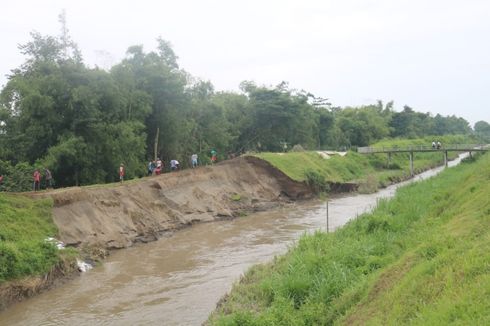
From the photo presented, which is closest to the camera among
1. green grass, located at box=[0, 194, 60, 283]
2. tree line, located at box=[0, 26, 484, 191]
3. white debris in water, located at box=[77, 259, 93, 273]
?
green grass, located at box=[0, 194, 60, 283]

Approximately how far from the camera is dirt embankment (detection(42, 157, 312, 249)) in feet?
78.3

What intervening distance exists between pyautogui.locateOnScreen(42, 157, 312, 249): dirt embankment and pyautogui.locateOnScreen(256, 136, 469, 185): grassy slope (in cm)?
199

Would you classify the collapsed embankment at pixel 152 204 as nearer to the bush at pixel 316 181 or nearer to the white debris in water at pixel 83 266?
the white debris in water at pixel 83 266

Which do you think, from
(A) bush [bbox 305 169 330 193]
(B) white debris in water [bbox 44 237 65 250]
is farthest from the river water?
(A) bush [bbox 305 169 330 193]

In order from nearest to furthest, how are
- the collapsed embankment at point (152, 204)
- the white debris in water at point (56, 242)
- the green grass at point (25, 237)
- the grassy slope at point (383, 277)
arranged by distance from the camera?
the grassy slope at point (383, 277), the green grass at point (25, 237), the white debris in water at point (56, 242), the collapsed embankment at point (152, 204)

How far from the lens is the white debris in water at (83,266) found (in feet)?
64.5

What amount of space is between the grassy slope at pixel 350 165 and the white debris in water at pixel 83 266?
24.6 meters

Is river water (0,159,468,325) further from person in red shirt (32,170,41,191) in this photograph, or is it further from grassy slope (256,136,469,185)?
grassy slope (256,136,469,185)

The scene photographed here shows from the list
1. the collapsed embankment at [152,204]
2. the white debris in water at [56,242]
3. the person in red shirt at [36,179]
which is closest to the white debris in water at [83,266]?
the collapsed embankment at [152,204]

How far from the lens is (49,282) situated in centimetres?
1761

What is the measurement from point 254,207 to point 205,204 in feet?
15.6

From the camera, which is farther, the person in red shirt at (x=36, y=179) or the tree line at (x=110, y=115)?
the tree line at (x=110, y=115)

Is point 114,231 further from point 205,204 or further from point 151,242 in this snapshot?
point 205,204

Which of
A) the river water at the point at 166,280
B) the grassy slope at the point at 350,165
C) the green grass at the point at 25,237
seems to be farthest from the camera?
the grassy slope at the point at 350,165
